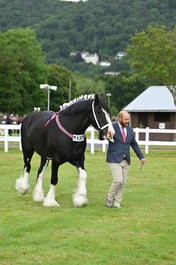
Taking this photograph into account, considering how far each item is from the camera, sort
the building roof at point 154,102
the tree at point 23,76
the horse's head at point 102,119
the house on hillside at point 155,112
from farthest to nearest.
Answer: the tree at point 23,76, the building roof at point 154,102, the house on hillside at point 155,112, the horse's head at point 102,119

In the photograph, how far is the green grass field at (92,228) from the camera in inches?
270

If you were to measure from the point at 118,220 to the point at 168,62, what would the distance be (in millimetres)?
25490

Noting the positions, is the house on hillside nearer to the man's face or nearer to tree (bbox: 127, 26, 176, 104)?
tree (bbox: 127, 26, 176, 104)

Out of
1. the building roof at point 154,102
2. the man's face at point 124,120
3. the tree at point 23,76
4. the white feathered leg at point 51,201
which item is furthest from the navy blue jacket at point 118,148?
the tree at point 23,76

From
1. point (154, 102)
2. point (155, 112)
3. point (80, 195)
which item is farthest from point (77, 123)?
point (154, 102)

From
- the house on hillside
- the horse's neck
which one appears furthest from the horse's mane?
the house on hillside

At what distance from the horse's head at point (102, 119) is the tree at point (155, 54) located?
23.0 m

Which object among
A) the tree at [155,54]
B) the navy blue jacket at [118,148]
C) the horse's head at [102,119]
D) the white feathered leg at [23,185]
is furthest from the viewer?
the tree at [155,54]

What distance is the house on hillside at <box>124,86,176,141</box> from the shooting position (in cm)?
3978

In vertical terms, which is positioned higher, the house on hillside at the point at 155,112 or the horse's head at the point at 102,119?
the horse's head at the point at 102,119

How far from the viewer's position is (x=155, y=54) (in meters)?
33.6

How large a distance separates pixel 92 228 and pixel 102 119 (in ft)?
8.21

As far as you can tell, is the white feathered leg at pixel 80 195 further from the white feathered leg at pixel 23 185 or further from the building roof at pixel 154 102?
the building roof at pixel 154 102

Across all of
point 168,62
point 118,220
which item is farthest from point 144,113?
point 118,220
